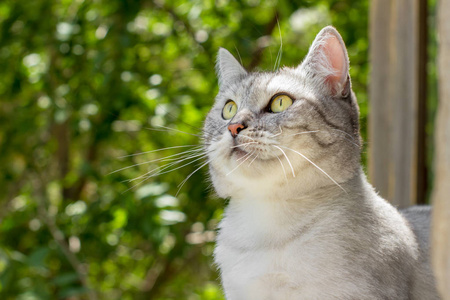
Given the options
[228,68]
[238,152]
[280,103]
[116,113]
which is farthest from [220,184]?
[116,113]

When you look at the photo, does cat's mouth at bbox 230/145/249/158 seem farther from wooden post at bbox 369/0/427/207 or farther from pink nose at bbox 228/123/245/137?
wooden post at bbox 369/0/427/207

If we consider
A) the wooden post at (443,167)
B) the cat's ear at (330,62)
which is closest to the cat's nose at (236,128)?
the cat's ear at (330,62)

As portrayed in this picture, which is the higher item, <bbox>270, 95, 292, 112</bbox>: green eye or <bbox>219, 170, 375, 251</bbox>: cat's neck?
<bbox>270, 95, 292, 112</bbox>: green eye

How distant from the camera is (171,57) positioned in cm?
347

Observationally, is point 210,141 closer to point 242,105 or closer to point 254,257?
point 242,105

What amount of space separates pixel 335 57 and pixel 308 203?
1.40 ft

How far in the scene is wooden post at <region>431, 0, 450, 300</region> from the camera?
0.78 metres

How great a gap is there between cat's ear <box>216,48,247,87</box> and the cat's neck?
0.51 metres

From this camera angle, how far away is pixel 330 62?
1.63m

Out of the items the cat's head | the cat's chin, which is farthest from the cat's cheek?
the cat's chin

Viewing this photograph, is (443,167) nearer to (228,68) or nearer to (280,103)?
(280,103)

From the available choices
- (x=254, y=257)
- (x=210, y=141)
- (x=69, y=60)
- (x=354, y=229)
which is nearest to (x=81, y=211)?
(x=69, y=60)

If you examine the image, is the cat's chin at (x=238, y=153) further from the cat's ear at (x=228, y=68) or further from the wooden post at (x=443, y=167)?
the wooden post at (x=443, y=167)

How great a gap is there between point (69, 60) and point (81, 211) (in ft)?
2.86
